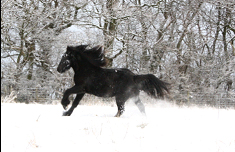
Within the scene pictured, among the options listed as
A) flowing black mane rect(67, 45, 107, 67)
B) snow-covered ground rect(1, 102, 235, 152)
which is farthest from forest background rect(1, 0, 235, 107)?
snow-covered ground rect(1, 102, 235, 152)

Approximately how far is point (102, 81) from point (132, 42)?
40.3 ft

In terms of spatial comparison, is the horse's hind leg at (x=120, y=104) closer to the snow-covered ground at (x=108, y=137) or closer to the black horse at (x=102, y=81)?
the black horse at (x=102, y=81)

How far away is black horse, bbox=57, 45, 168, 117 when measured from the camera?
16.4ft

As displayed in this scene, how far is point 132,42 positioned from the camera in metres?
17.0

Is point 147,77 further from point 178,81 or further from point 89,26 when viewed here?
point 178,81

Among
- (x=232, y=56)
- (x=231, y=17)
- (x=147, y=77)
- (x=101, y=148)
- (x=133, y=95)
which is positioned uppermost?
(x=231, y=17)

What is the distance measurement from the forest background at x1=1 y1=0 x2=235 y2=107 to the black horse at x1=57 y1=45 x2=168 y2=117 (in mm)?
10764

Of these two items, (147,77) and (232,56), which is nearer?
(147,77)

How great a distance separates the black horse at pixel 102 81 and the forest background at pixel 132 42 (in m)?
10.8

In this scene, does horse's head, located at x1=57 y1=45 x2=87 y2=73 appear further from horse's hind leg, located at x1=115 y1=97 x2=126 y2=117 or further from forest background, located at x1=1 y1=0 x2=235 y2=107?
forest background, located at x1=1 y1=0 x2=235 y2=107

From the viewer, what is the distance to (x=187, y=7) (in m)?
18.2

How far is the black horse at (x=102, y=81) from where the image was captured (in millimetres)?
4992

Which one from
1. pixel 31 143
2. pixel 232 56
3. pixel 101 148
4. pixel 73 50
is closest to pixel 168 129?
pixel 101 148

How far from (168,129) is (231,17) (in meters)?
18.9
